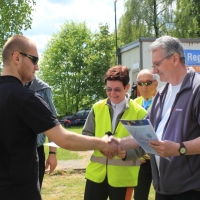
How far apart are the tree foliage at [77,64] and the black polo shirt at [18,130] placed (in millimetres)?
36302

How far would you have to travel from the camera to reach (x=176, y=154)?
9.09ft

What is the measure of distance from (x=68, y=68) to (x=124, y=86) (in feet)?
140

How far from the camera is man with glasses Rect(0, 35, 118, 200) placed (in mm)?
2592

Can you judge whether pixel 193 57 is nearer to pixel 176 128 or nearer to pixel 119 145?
pixel 119 145

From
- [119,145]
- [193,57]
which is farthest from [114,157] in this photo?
[193,57]

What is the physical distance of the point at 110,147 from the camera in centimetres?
338

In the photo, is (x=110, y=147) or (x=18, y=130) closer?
(x=18, y=130)

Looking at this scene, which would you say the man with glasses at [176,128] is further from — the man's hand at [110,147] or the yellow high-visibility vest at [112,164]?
the yellow high-visibility vest at [112,164]

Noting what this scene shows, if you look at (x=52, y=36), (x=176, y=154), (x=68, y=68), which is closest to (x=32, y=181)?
(x=176, y=154)

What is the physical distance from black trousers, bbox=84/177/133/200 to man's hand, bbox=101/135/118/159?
357 millimetres

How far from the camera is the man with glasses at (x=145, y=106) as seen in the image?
15.8 feet

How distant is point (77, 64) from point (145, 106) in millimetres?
40024

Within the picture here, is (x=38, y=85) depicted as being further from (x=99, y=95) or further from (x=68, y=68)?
(x=68, y=68)

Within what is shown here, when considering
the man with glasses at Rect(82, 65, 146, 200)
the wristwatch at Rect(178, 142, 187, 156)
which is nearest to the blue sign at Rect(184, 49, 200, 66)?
the man with glasses at Rect(82, 65, 146, 200)
